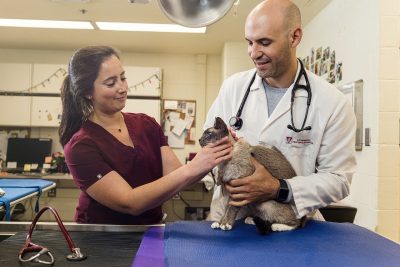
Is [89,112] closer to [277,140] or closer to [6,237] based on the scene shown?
[6,237]

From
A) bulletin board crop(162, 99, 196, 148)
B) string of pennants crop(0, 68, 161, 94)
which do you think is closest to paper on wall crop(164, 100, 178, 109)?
bulletin board crop(162, 99, 196, 148)

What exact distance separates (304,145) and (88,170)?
71cm

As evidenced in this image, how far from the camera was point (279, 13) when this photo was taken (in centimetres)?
111

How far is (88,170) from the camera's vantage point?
113 centimetres

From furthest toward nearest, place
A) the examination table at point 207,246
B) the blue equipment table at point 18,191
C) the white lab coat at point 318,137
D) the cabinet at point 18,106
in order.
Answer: the cabinet at point 18,106, the blue equipment table at point 18,191, the white lab coat at point 318,137, the examination table at point 207,246

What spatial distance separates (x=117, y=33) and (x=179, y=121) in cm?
152

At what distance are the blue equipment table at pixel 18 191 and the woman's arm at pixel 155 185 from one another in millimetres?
1592

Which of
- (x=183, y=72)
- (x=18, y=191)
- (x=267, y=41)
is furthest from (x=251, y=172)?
(x=183, y=72)

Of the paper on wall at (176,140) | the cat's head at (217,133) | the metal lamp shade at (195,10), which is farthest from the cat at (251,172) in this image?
the paper on wall at (176,140)

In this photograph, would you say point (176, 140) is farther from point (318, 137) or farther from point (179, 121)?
point (318, 137)

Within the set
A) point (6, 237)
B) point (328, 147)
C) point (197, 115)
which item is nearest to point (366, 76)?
point (328, 147)

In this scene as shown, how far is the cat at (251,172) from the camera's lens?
41.0 inches

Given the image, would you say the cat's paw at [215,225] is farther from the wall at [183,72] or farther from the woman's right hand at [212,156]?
the wall at [183,72]

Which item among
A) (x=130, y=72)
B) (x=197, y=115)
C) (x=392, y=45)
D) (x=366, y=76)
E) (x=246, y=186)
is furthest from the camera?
(x=197, y=115)
